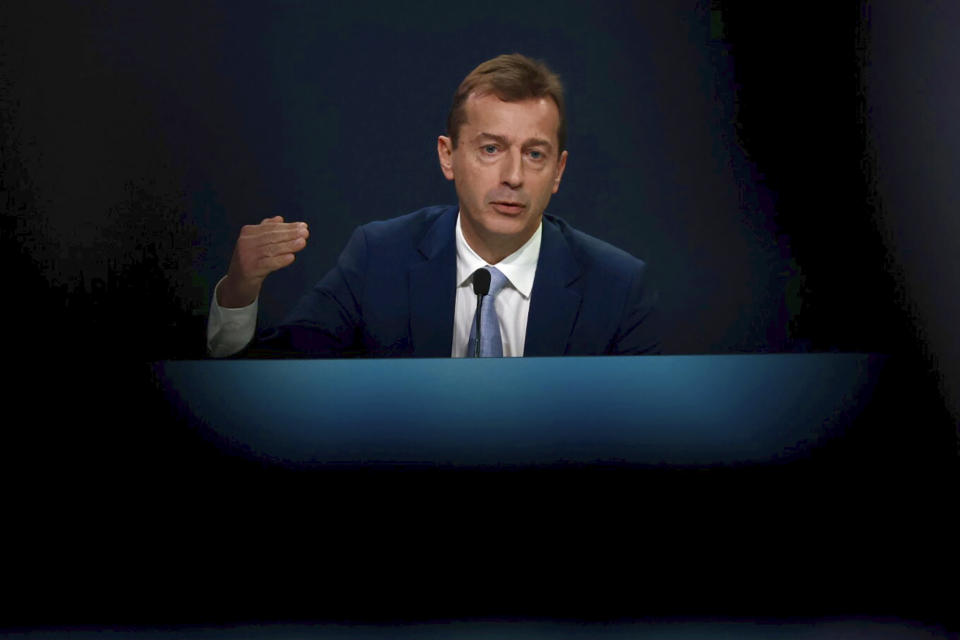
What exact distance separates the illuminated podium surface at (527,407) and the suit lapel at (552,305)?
51 cm

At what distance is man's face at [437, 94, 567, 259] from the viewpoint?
1.84 meters

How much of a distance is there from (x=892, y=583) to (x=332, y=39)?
1.63 meters

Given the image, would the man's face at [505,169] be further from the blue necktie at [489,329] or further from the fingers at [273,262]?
the fingers at [273,262]

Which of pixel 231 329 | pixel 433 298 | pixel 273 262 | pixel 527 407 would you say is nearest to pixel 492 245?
pixel 433 298

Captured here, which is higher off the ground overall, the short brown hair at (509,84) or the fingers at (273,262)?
the short brown hair at (509,84)

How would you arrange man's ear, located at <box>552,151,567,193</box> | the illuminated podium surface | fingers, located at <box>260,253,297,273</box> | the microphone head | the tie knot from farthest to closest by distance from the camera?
1. man's ear, located at <box>552,151,567,193</box>
2. the tie knot
3. fingers, located at <box>260,253,297,273</box>
4. the microphone head
5. the illuminated podium surface

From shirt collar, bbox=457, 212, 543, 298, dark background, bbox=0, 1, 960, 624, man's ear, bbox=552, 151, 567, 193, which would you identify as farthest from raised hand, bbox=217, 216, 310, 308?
man's ear, bbox=552, 151, 567, 193

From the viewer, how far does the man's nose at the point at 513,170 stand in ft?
6.03

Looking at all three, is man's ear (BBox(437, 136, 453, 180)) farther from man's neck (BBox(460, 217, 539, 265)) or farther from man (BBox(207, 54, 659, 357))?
man's neck (BBox(460, 217, 539, 265))

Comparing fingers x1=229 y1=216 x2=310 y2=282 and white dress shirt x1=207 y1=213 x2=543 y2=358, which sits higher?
fingers x1=229 y1=216 x2=310 y2=282

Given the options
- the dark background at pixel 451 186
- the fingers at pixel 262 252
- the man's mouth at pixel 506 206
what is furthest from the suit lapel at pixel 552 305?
the fingers at pixel 262 252

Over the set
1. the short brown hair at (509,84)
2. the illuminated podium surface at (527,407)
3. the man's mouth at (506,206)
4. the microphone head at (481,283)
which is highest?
the short brown hair at (509,84)

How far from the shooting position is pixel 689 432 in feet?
4.11

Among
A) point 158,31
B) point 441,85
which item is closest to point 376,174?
point 441,85
